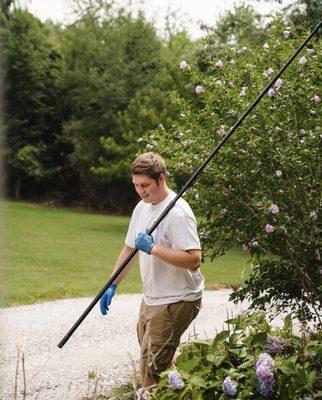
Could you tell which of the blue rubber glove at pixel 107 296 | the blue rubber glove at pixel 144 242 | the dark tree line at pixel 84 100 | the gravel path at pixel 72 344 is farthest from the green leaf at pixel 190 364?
the dark tree line at pixel 84 100

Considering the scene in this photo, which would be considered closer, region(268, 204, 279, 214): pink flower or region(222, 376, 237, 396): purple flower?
region(222, 376, 237, 396): purple flower

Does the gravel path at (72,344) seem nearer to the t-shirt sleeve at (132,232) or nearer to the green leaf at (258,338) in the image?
the t-shirt sleeve at (132,232)

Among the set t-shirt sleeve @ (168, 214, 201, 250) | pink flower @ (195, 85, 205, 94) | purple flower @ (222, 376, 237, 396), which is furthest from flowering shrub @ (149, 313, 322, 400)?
pink flower @ (195, 85, 205, 94)

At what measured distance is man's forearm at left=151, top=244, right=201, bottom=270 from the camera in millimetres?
3203

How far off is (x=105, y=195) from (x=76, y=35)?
18.0ft

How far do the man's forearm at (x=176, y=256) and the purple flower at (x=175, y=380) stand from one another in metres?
0.67

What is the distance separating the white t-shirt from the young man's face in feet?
0.12

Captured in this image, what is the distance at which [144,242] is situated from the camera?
10.6 ft

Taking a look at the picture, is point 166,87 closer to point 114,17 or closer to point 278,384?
point 114,17

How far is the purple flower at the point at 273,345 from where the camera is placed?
303 centimetres

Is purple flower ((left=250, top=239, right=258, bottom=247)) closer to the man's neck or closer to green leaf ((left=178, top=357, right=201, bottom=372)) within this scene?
the man's neck

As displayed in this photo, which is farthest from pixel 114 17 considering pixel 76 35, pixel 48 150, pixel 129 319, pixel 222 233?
pixel 222 233

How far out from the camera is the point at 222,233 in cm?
468

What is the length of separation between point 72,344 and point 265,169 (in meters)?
2.45
